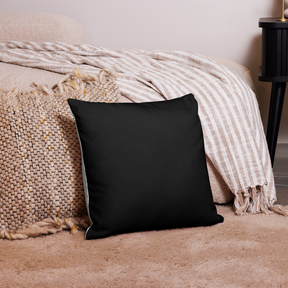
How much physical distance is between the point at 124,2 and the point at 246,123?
1.37 meters

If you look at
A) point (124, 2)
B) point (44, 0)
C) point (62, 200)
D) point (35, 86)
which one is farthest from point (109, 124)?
point (44, 0)

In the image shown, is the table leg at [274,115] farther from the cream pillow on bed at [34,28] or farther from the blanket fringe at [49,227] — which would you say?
the cream pillow on bed at [34,28]

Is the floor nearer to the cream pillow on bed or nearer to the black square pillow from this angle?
the black square pillow

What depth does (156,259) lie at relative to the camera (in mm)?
781

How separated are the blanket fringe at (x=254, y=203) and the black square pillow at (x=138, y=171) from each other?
0.20 meters

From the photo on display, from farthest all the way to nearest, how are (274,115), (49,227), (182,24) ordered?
(182,24)
(274,115)
(49,227)

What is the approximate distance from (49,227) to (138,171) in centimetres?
30

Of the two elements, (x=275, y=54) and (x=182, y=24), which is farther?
(x=182, y=24)

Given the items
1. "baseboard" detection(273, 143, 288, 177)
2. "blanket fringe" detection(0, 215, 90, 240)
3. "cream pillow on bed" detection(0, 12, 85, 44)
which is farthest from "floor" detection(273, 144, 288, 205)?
"cream pillow on bed" detection(0, 12, 85, 44)

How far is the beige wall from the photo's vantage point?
2.06 meters

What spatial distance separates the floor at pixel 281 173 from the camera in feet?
4.95

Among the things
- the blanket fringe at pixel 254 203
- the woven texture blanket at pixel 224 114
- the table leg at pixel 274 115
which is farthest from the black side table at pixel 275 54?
the blanket fringe at pixel 254 203

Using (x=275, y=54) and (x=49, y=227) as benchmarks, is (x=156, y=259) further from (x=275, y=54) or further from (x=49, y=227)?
(x=275, y=54)

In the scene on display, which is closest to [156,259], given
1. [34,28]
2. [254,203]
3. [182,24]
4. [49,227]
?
[49,227]
